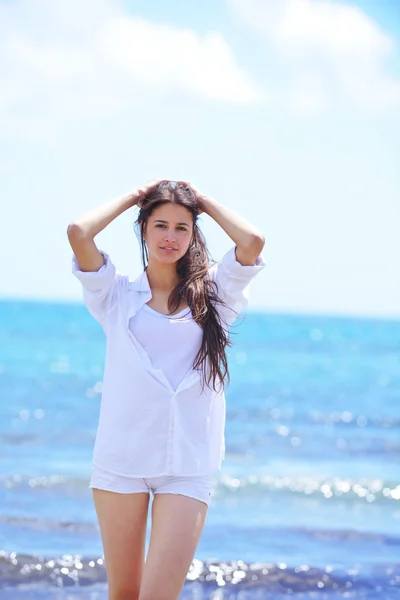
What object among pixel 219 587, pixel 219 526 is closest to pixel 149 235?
pixel 219 587

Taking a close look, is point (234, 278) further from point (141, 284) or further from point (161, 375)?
point (161, 375)

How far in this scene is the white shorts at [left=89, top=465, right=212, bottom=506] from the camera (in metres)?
3.90

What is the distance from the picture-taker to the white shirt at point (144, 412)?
3.93 meters

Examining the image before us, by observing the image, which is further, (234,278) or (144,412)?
(234,278)

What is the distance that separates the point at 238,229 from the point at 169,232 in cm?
31

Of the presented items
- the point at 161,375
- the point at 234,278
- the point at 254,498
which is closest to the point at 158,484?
the point at 161,375

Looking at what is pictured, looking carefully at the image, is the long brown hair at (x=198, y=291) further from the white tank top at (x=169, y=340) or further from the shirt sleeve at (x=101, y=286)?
the shirt sleeve at (x=101, y=286)

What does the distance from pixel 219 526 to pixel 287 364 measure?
22056 mm

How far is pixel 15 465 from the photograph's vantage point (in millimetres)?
10812

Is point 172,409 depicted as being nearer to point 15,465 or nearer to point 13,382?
point 15,465

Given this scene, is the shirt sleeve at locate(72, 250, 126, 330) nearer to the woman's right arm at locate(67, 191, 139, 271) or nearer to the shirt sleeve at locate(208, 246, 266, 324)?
the woman's right arm at locate(67, 191, 139, 271)

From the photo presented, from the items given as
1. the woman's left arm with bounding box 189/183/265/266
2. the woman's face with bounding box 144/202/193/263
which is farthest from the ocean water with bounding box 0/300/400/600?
the woman's face with bounding box 144/202/193/263

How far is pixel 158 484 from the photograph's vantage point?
3.94m

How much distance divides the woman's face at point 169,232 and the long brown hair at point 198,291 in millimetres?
36
